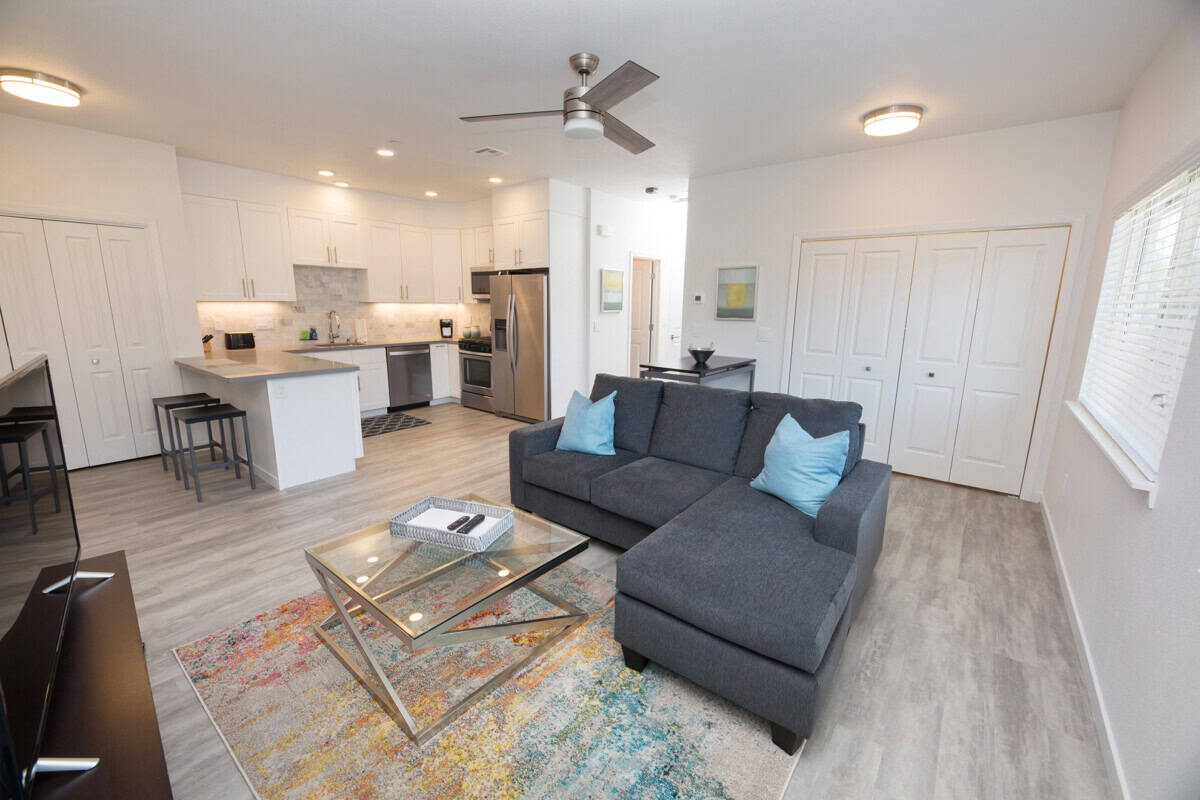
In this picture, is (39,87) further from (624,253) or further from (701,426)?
(624,253)

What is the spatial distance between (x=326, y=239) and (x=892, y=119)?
553cm

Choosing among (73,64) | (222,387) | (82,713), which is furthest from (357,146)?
(82,713)

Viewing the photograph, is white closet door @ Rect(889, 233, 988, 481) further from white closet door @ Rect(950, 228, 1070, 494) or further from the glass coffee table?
the glass coffee table

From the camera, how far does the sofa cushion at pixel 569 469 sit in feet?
8.92

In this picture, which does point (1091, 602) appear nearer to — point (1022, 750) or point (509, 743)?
point (1022, 750)

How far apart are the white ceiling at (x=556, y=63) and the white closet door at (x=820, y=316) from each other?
86 centimetres

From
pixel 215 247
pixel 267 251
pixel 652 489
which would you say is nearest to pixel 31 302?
pixel 215 247

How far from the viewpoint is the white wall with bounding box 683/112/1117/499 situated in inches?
128

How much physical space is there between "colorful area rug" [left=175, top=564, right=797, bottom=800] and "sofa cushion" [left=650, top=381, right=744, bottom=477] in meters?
1.17

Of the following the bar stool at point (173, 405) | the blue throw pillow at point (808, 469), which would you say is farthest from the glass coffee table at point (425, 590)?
the bar stool at point (173, 405)

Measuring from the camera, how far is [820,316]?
14.2 feet

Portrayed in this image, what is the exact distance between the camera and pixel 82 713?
1143 mm

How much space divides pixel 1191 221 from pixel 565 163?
160 inches

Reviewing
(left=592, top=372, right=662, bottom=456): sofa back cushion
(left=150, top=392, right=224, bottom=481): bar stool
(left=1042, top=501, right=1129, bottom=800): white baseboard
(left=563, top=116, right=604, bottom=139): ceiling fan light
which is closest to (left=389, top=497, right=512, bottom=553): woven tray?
(left=592, top=372, right=662, bottom=456): sofa back cushion
